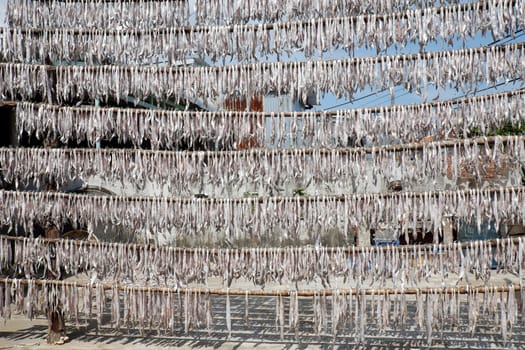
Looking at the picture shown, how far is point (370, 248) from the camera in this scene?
15.1 ft

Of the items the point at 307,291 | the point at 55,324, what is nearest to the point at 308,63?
the point at 307,291

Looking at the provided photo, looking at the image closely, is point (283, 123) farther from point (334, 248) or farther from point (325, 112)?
point (334, 248)

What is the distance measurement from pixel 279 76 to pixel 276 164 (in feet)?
3.31

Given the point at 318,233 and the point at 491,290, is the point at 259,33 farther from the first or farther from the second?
the point at 491,290

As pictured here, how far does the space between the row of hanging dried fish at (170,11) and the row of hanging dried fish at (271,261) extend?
8.75 ft

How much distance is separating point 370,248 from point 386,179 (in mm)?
776

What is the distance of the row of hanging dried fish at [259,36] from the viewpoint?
178 inches

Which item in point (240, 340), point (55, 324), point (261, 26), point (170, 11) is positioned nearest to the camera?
point (261, 26)

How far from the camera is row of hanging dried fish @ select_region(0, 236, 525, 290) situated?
441 cm

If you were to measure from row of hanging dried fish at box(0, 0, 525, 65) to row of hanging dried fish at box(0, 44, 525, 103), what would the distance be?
170 millimetres

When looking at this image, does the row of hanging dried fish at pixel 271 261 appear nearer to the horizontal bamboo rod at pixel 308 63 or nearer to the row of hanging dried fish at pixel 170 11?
the horizontal bamboo rod at pixel 308 63

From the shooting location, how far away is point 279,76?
15.9 feet

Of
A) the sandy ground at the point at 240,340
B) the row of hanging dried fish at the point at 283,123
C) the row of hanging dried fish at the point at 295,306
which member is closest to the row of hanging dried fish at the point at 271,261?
the row of hanging dried fish at the point at 295,306

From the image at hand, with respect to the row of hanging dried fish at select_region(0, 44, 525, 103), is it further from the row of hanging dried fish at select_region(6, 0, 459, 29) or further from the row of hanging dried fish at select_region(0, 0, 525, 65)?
the row of hanging dried fish at select_region(6, 0, 459, 29)
